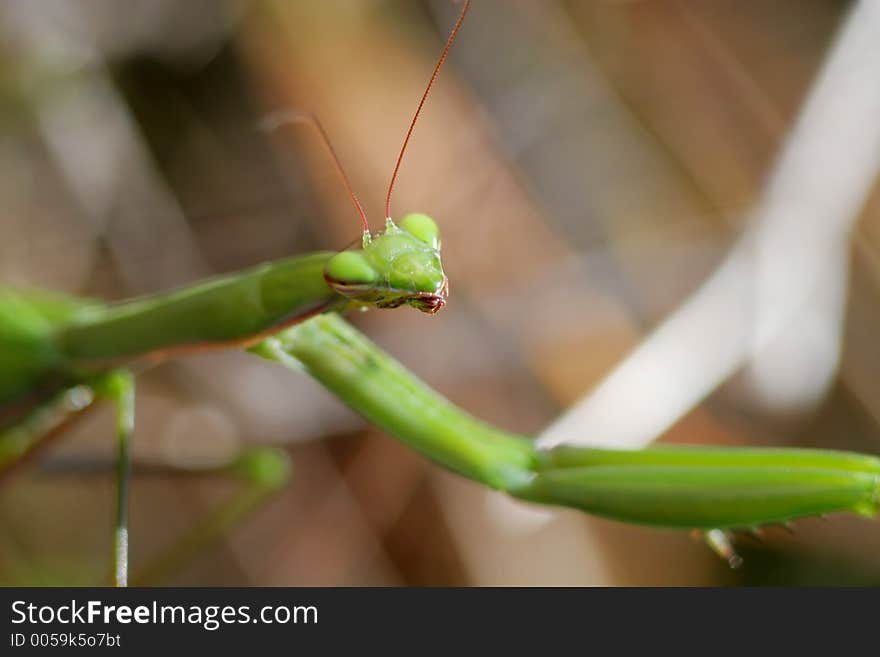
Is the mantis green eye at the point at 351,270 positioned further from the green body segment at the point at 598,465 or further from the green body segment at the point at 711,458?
the green body segment at the point at 711,458

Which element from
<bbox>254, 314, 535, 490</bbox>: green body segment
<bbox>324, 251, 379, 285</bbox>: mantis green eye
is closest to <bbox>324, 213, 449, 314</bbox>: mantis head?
<bbox>324, 251, 379, 285</bbox>: mantis green eye

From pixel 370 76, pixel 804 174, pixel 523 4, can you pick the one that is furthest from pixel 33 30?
pixel 804 174

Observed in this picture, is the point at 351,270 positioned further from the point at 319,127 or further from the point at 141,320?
the point at 141,320

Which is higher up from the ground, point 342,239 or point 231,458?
point 342,239

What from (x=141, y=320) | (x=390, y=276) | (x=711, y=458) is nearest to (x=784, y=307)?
(x=711, y=458)

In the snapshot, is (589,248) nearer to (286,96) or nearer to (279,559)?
(286,96)

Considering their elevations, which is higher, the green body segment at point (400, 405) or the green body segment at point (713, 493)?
the green body segment at point (400, 405)

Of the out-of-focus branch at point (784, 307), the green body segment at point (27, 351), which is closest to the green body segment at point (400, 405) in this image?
the green body segment at point (27, 351)
